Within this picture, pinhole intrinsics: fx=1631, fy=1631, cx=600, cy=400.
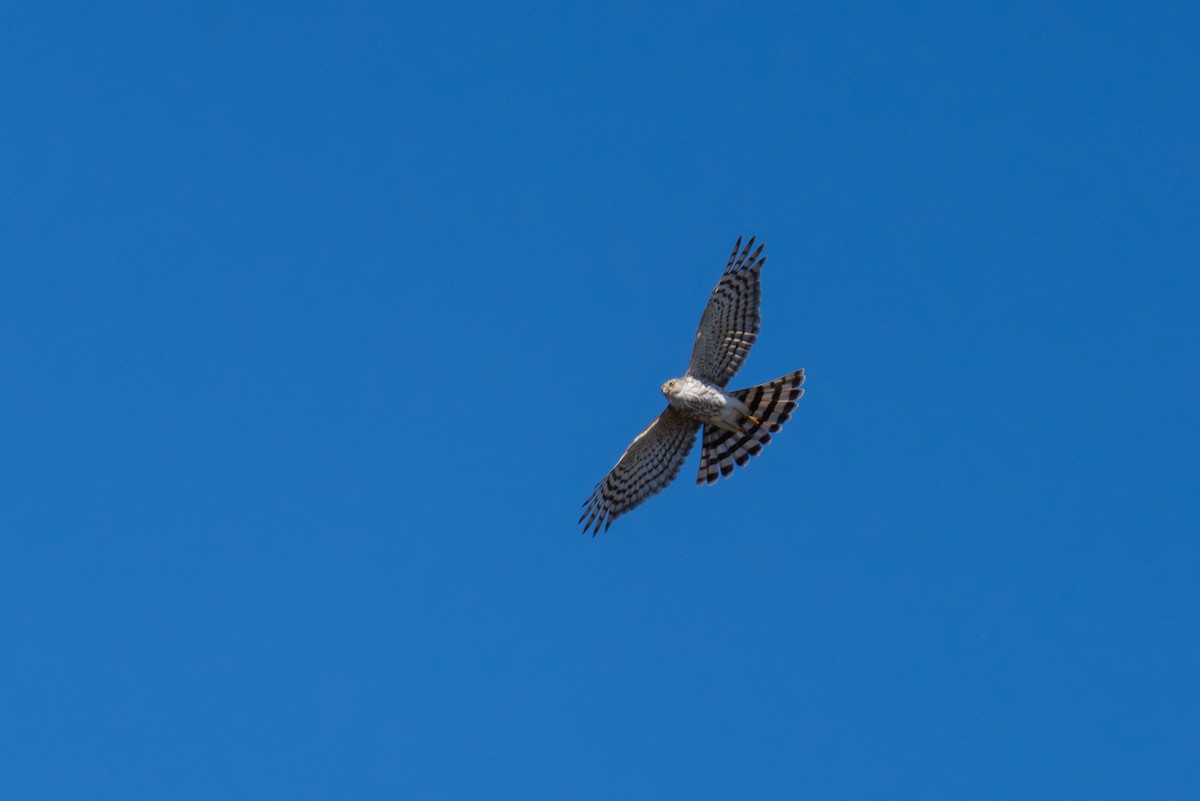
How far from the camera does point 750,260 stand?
2173 cm

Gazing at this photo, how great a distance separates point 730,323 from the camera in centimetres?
2167

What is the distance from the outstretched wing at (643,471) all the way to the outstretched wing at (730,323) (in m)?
0.94

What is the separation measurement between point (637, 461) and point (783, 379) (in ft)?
8.14

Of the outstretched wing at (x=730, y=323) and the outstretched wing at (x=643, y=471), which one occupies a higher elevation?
the outstretched wing at (x=730, y=323)

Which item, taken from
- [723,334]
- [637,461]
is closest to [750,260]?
[723,334]

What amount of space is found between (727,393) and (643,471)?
1.85m

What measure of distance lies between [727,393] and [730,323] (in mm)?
945

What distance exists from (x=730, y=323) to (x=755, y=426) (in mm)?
1415

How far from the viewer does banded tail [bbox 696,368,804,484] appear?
21359mm

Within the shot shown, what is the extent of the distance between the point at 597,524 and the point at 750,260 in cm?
423

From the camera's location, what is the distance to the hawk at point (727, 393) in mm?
21406

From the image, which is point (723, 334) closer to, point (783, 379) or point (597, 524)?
point (783, 379)

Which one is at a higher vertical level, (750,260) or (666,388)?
(750,260)

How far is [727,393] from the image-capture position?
70.6 ft
